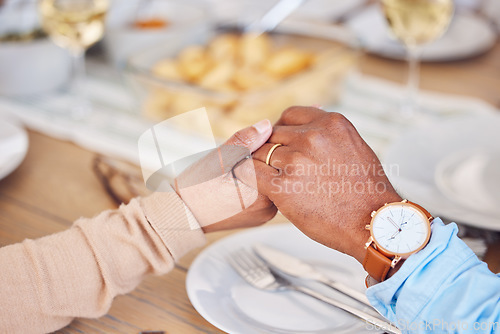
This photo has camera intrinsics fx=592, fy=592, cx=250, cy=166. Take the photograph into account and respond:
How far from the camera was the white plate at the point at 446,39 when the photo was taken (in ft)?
3.39

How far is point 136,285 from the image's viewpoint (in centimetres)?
54


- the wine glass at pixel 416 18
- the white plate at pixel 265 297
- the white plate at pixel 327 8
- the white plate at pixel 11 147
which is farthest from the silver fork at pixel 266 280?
the white plate at pixel 327 8

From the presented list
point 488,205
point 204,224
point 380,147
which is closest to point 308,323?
point 204,224

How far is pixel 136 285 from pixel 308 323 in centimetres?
16

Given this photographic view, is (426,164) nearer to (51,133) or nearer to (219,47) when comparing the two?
(219,47)

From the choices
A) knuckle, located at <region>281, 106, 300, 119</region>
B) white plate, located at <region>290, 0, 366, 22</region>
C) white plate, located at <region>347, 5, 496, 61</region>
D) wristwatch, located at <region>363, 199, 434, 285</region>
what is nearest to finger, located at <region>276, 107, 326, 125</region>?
knuckle, located at <region>281, 106, 300, 119</region>

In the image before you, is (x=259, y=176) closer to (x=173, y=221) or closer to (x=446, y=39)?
(x=173, y=221)

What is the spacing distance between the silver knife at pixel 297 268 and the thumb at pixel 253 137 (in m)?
0.11

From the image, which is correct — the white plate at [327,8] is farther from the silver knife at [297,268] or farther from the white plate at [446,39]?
the silver knife at [297,268]

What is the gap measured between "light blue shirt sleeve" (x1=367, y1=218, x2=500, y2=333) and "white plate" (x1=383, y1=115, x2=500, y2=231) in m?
0.18

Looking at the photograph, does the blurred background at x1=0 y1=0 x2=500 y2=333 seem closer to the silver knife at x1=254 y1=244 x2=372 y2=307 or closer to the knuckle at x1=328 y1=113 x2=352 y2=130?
the silver knife at x1=254 y1=244 x2=372 y2=307

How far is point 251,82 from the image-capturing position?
0.84 m

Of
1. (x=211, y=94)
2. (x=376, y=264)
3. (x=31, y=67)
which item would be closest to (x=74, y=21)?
(x=31, y=67)

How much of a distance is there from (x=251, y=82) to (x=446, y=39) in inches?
17.4
